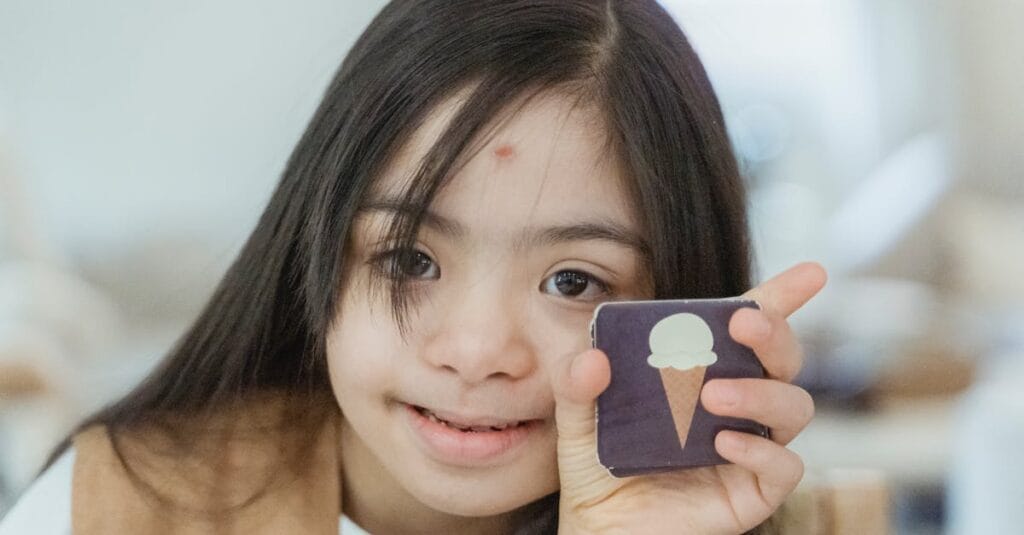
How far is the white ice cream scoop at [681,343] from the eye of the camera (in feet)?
1.56

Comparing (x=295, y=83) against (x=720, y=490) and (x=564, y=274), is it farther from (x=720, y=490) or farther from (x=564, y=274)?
(x=720, y=490)

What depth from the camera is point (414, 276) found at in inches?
21.6

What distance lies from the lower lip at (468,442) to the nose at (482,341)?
0.14ft

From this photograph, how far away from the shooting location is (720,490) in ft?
1.71

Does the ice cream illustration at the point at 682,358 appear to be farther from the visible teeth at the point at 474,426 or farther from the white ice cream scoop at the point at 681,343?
the visible teeth at the point at 474,426

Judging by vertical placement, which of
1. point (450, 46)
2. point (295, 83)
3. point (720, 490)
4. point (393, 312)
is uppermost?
point (295, 83)

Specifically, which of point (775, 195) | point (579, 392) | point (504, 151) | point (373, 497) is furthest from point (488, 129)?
point (775, 195)

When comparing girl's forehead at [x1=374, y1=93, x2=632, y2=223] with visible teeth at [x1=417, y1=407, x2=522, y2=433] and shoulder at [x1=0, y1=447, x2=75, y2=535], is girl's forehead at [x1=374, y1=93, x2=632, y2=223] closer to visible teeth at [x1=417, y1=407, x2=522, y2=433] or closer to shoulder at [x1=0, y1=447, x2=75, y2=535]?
visible teeth at [x1=417, y1=407, x2=522, y2=433]

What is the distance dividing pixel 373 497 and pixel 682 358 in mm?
279

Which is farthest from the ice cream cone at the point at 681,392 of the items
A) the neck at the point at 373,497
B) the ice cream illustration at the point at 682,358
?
the neck at the point at 373,497

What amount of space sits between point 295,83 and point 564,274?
1.05ft

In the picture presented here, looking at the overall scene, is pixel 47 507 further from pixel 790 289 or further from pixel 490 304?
pixel 790 289

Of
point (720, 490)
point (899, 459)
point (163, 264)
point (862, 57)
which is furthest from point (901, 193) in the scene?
point (163, 264)

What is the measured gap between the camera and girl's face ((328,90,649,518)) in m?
0.51
